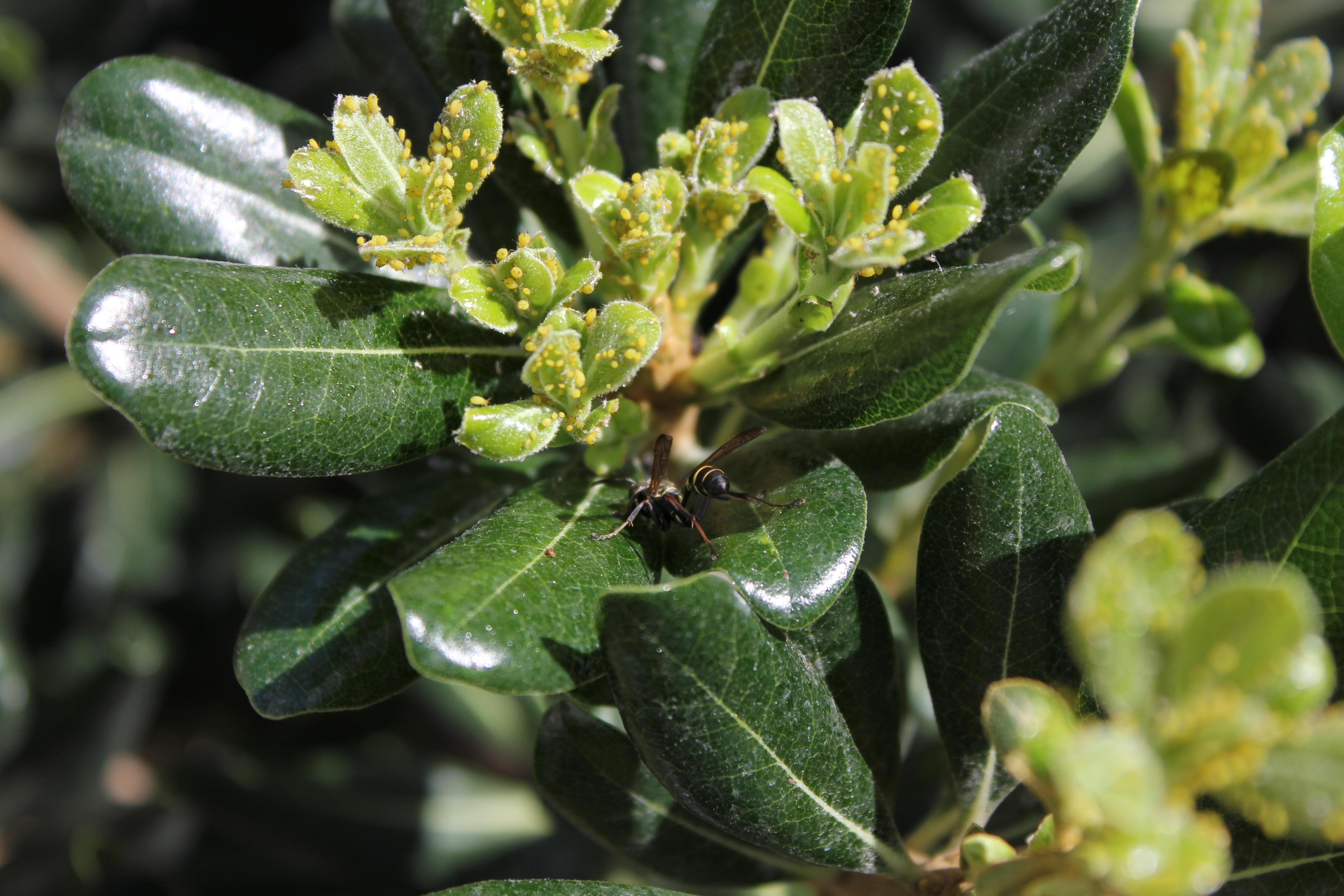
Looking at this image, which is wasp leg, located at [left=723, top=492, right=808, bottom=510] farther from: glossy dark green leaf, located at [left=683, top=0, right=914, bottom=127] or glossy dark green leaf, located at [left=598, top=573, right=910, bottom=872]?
glossy dark green leaf, located at [left=683, top=0, right=914, bottom=127]

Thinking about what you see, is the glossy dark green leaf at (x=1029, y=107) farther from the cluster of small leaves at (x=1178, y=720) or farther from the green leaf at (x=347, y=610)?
the green leaf at (x=347, y=610)

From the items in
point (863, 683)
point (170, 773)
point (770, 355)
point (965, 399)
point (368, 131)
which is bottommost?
point (170, 773)

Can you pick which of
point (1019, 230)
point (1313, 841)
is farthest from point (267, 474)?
point (1019, 230)

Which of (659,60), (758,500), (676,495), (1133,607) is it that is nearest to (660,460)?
(676,495)

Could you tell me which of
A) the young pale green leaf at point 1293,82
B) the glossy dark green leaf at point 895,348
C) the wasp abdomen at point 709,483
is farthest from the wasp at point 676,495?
the young pale green leaf at point 1293,82

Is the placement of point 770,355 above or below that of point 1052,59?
below

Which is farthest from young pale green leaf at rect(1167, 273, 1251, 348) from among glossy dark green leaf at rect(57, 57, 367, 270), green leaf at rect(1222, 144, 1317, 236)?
glossy dark green leaf at rect(57, 57, 367, 270)

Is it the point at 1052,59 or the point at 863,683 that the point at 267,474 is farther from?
the point at 1052,59
